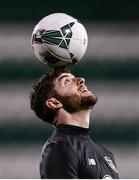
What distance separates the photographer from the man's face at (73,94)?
6.64ft

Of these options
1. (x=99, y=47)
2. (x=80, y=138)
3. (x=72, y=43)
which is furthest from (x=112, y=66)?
(x=80, y=138)

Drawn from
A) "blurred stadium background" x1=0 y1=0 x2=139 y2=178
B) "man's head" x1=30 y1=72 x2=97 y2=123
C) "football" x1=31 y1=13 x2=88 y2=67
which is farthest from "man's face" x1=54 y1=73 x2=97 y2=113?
"blurred stadium background" x1=0 y1=0 x2=139 y2=178

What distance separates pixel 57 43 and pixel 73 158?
0.48 meters

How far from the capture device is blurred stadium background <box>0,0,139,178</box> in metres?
3.71

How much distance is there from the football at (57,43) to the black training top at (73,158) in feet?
0.87

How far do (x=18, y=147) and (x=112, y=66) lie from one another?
684mm

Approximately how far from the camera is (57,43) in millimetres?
2203

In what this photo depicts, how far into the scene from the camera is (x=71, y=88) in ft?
6.73

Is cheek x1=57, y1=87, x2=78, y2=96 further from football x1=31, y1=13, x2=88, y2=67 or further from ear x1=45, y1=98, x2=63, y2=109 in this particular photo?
football x1=31, y1=13, x2=88, y2=67

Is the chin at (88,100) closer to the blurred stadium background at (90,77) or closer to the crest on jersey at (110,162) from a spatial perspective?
the crest on jersey at (110,162)

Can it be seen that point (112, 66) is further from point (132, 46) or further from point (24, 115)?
point (24, 115)

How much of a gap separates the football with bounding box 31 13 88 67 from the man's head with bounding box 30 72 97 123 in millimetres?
95

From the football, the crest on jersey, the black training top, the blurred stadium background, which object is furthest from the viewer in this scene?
the blurred stadium background

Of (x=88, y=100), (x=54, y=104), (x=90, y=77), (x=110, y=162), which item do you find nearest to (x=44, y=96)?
(x=54, y=104)
